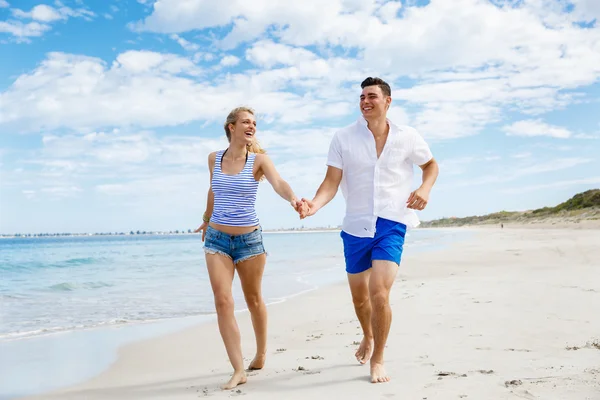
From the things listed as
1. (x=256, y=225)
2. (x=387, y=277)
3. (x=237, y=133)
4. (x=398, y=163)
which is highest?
(x=237, y=133)

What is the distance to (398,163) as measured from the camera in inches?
180

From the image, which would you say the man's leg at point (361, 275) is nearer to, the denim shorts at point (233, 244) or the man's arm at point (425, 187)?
the man's arm at point (425, 187)

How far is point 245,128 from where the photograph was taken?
4.75m

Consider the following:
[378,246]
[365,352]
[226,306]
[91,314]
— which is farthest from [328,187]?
[91,314]

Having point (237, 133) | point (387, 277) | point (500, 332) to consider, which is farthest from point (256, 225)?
point (500, 332)

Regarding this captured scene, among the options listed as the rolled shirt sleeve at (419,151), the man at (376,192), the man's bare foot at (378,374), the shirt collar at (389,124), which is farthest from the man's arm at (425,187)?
the man's bare foot at (378,374)

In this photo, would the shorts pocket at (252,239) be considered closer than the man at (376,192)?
No

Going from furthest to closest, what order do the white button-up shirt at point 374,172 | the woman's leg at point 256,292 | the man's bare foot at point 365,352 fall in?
the man's bare foot at point 365,352, the woman's leg at point 256,292, the white button-up shirt at point 374,172

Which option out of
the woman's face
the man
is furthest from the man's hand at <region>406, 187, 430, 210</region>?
the woman's face

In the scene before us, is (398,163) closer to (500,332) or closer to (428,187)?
(428,187)

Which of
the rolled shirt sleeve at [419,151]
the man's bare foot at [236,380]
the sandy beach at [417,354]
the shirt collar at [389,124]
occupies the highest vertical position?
the shirt collar at [389,124]

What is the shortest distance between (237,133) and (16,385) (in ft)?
9.84

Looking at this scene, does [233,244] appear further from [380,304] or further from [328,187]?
[380,304]

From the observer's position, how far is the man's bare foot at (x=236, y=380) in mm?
4426
